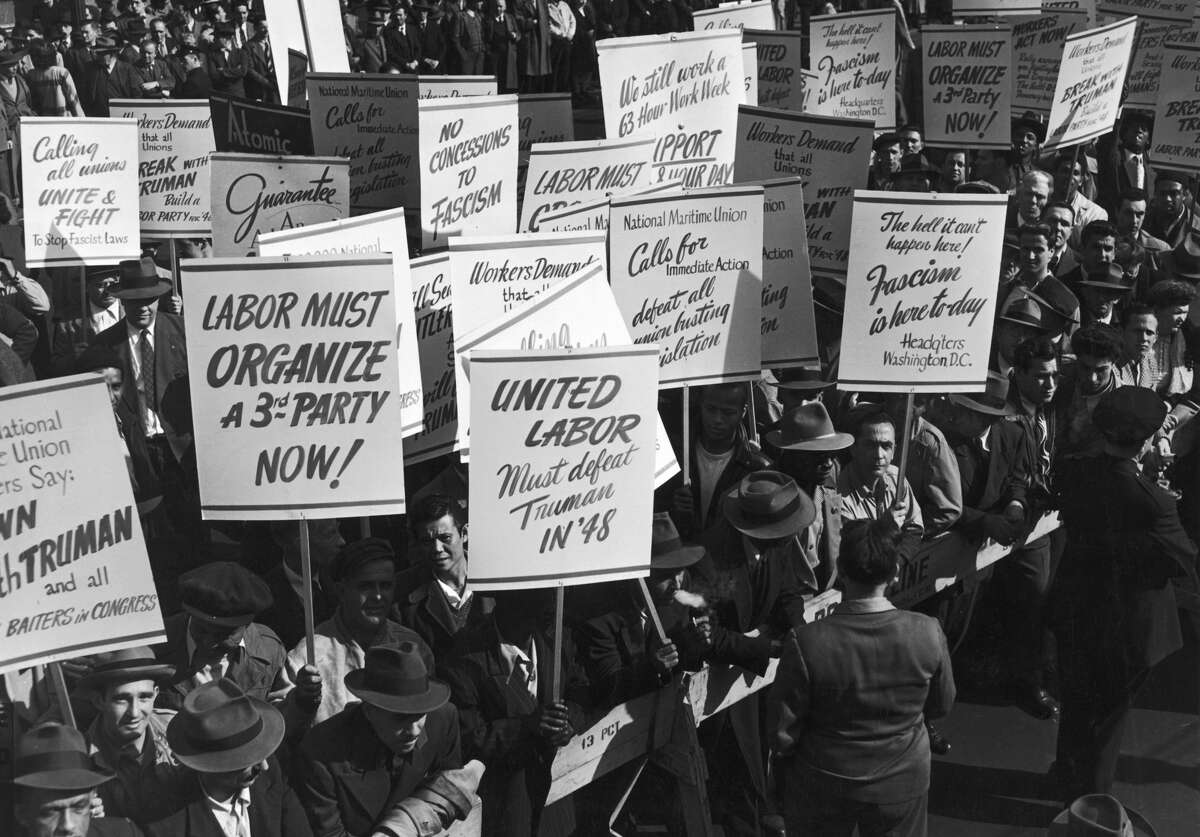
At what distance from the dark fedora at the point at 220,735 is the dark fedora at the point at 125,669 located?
31 centimetres

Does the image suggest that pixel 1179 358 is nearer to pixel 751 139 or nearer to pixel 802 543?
pixel 751 139

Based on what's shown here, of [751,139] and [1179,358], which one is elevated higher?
[751,139]

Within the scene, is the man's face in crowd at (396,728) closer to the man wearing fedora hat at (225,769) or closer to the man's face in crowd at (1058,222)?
the man wearing fedora hat at (225,769)

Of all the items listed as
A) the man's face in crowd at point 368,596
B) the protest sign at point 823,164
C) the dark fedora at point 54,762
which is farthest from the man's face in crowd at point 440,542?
the protest sign at point 823,164

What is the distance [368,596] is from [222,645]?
491mm

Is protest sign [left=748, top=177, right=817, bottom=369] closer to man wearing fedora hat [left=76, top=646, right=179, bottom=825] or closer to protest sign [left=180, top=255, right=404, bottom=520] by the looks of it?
protest sign [left=180, top=255, right=404, bottom=520]

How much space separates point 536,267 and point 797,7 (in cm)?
1662

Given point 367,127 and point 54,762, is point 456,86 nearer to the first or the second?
point 367,127

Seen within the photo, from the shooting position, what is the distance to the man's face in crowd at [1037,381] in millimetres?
7395

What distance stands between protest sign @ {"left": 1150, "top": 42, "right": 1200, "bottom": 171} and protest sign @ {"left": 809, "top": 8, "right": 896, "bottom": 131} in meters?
2.10

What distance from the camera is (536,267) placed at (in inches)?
261

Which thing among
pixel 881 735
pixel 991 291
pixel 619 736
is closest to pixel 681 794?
pixel 619 736

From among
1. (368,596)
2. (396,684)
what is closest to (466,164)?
(368,596)

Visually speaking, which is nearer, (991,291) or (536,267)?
(536,267)
